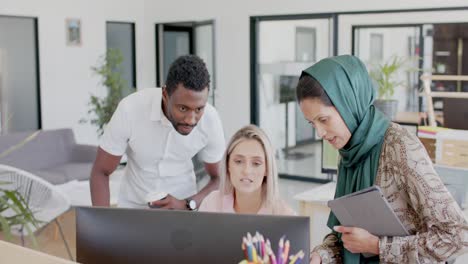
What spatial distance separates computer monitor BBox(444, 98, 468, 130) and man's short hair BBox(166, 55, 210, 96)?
79.2 inches

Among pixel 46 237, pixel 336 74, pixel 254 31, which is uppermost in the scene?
pixel 254 31

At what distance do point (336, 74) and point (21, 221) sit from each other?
118cm

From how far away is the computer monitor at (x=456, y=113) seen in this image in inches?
144

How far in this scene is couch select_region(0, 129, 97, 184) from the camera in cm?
610

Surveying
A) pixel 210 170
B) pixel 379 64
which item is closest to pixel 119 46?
pixel 379 64

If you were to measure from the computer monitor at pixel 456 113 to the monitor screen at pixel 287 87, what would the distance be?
153 inches

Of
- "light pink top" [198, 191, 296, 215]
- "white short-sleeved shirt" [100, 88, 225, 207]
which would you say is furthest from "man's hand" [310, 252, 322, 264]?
"white short-sleeved shirt" [100, 88, 225, 207]

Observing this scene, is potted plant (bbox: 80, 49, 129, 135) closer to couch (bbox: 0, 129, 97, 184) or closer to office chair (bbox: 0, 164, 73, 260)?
couch (bbox: 0, 129, 97, 184)

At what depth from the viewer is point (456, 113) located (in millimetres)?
3695

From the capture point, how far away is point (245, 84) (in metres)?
7.66

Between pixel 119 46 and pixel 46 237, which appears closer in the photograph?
pixel 46 237

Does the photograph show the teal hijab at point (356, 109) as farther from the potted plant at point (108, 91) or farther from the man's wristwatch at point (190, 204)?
the potted plant at point (108, 91)

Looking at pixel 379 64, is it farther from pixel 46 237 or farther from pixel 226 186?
pixel 226 186

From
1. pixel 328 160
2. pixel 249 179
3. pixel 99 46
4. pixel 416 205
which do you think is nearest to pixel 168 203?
pixel 249 179
